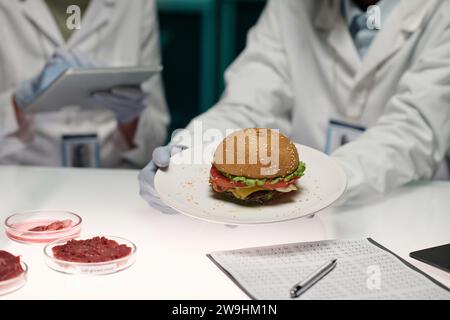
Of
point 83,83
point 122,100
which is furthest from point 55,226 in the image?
point 122,100

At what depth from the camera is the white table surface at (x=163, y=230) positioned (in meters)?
1.03

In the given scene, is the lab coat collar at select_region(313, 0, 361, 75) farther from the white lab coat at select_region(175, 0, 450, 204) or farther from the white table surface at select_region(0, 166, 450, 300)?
the white table surface at select_region(0, 166, 450, 300)

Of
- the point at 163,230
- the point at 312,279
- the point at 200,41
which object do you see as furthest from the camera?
the point at 200,41

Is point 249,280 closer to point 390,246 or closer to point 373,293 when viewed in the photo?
point 373,293

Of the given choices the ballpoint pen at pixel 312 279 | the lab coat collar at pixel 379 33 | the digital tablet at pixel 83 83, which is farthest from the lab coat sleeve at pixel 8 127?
the ballpoint pen at pixel 312 279

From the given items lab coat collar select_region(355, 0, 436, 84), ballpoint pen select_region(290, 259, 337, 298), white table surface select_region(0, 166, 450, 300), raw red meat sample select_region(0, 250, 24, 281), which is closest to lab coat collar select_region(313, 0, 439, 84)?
lab coat collar select_region(355, 0, 436, 84)

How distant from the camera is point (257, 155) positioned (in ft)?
3.95

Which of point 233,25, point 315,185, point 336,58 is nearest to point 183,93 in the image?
point 233,25

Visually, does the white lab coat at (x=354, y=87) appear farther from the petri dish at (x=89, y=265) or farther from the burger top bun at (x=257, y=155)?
the petri dish at (x=89, y=265)

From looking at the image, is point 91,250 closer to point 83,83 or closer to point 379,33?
point 83,83

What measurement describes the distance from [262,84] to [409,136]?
58 cm

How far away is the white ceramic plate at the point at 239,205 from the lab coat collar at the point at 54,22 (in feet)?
3.48

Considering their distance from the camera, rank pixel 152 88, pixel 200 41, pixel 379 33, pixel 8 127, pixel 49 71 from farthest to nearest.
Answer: pixel 200 41 → pixel 152 88 → pixel 8 127 → pixel 49 71 → pixel 379 33

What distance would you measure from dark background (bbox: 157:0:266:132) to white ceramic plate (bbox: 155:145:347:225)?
136 centimetres
